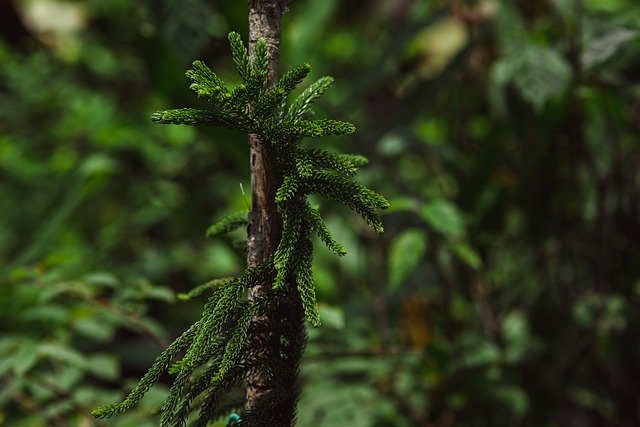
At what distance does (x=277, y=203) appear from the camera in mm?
491

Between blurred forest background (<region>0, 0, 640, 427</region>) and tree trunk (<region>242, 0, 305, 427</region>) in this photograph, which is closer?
tree trunk (<region>242, 0, 305, 427</region>)

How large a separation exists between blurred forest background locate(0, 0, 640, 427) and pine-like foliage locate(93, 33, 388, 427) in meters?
0.37

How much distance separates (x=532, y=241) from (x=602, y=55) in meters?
0.41

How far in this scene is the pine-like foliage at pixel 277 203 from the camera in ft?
1.51

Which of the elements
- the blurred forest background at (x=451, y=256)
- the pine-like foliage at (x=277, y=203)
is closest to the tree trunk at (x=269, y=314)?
the pine-like foliage at (x=277, y=203)

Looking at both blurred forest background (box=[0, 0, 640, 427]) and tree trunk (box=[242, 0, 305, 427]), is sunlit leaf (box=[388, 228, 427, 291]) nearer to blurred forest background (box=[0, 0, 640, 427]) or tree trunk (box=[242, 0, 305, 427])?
blurred forest background (box=[0, 0, 640, 427])

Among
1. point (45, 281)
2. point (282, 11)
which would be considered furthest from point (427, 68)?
point (282, 11)

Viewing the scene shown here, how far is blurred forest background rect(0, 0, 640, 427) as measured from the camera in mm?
1047

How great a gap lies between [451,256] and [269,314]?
83 cm

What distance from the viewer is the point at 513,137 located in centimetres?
138

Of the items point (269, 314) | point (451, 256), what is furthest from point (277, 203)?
point (451, 256)

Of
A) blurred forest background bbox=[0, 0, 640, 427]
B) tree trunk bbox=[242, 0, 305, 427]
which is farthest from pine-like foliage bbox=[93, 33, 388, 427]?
blurred forest background bbox=[0, 0, 640, 427]

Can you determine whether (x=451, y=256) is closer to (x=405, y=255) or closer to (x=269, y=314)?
(x=405, y=255)

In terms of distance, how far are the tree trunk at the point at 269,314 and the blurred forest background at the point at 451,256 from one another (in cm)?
33
